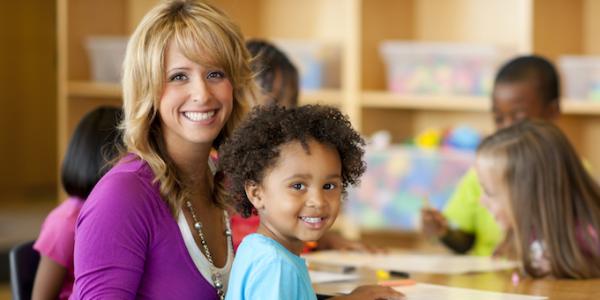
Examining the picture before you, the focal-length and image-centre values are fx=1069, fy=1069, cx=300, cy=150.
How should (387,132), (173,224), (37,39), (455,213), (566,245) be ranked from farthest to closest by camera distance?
1. (37,39)
2. (387,132)
3. (455,213)
4. (566,245)
5. (173,224)

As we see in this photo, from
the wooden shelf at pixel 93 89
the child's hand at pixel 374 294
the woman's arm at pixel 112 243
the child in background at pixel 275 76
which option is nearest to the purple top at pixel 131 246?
the woman's arm at pixel 112 243

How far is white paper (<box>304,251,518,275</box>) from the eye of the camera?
224cm

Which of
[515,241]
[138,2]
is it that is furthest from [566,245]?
[138,2]

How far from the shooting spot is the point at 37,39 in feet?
25.4

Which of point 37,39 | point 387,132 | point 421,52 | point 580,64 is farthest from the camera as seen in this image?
point 37,39

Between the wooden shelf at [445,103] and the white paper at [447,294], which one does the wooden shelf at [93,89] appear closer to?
the wooden shelf at [445,103]

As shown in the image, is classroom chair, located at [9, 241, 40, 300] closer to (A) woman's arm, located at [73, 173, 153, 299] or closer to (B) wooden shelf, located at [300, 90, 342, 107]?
(A) woman's arm, located at [73, 173, 153, 299]

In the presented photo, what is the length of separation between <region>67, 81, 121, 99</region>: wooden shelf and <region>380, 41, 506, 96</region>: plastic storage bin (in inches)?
40.9

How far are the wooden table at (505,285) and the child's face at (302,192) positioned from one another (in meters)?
0.28

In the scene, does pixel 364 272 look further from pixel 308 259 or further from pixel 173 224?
pixel 173 224

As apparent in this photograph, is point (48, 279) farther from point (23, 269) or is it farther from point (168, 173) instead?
point (168, 173)

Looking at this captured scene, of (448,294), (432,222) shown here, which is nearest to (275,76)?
(432,222)

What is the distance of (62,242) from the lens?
2.24 metres

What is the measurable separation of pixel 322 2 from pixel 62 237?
7.42ft
